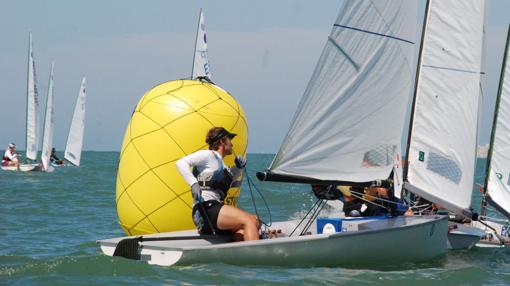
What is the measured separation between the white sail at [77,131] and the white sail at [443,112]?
95.0 feet

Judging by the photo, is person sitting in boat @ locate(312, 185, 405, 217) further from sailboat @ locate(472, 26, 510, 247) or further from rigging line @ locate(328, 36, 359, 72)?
sailboat @ locate(472, 26, 510, 247)

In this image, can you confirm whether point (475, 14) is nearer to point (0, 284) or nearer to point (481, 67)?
point (481, 67)

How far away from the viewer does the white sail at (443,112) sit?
9227 millimetres

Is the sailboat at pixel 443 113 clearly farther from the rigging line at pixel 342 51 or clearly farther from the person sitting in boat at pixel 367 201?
the rigging line at pixel 342 51

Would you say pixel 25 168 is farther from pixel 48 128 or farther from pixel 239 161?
pixel 239 161

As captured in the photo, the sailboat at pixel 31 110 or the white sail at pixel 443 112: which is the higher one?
the white sail at pixel 443 112

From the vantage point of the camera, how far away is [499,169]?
11.9m

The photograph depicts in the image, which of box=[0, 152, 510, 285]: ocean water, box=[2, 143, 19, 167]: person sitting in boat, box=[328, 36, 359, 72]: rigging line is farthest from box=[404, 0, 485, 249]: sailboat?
box=[2, 143, 19, 167]: person sitting in boat

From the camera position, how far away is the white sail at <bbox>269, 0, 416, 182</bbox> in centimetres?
839

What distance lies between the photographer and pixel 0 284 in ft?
22.8

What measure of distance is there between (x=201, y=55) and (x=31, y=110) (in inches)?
716


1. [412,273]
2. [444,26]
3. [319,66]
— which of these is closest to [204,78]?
[319,66]

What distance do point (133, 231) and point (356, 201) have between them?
7.67 feet

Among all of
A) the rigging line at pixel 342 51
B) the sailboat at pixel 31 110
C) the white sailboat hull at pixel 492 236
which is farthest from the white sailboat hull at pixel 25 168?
the rigging line at pixel 342 51
